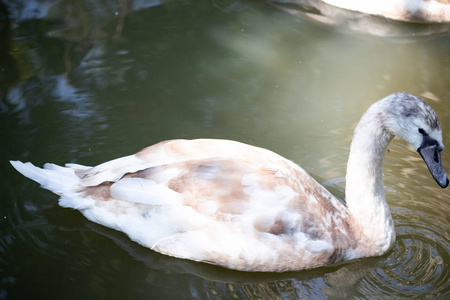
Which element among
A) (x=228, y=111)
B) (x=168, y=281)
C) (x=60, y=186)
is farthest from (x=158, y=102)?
(x=168, y=281)

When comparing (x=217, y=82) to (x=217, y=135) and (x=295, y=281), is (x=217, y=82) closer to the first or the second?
(x=217, y=135)

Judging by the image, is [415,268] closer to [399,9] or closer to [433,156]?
[433,156]

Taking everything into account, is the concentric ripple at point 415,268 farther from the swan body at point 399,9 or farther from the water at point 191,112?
the swan body at point 399,9

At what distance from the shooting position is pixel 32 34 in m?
7.18

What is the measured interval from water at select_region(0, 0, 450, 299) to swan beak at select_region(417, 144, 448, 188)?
624 mm

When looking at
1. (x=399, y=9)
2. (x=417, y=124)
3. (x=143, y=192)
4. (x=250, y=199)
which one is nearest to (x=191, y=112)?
(x=143, y=192)

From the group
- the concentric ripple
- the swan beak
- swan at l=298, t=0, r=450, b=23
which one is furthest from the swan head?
swan at l=298, t=0, r=450, b=23

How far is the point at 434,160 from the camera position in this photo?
14.3 ft

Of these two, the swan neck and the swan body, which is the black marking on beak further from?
the swan body

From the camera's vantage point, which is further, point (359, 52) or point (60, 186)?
point (359, 52)

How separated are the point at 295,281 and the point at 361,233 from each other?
24.3 inches

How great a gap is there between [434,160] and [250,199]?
127 cm

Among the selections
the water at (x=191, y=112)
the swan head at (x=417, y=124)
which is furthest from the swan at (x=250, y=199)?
the water at (x=191, y=112)

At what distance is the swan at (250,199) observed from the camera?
428 centimetres
